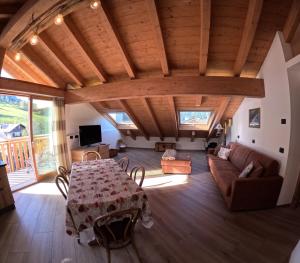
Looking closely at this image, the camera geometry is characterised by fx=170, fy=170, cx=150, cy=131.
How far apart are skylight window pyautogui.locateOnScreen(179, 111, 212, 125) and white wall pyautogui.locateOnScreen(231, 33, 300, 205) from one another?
2548 millimetres

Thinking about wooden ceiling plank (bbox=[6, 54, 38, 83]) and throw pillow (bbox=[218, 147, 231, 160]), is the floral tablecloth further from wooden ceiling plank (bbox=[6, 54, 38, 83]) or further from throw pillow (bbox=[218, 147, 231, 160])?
throw pillow (bbox=[218, 147, 231, 160])

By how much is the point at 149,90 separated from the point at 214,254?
10.3ft

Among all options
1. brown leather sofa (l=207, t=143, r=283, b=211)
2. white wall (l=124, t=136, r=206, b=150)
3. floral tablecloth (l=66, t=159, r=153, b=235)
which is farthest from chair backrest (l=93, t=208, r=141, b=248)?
white wall (l=124, t=136, r=206, b=150)

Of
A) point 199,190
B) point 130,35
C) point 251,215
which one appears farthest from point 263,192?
point 130,35

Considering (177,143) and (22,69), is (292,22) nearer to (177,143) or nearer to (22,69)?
(22,69)

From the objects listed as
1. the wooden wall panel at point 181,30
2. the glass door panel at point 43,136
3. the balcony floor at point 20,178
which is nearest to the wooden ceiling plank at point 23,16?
the wooden wall panel at point 181,30

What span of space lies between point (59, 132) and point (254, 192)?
16.6 ft

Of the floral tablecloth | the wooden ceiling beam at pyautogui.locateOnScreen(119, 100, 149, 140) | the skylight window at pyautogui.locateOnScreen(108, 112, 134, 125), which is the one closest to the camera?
the floral tablecloth

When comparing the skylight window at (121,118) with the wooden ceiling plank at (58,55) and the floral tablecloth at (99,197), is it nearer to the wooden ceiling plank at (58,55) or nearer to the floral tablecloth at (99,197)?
the wooden ceiling plank at (58,55)

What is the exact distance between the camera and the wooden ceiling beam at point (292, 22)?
253cm

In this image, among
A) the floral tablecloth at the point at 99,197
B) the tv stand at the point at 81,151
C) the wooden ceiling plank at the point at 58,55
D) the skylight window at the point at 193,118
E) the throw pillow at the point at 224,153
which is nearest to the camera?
the floral tablecloth at the point at 99,197

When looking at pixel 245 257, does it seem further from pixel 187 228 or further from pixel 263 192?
pixel 263 192

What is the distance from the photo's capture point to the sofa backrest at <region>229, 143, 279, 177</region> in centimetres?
304

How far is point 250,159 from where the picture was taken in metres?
3.73
